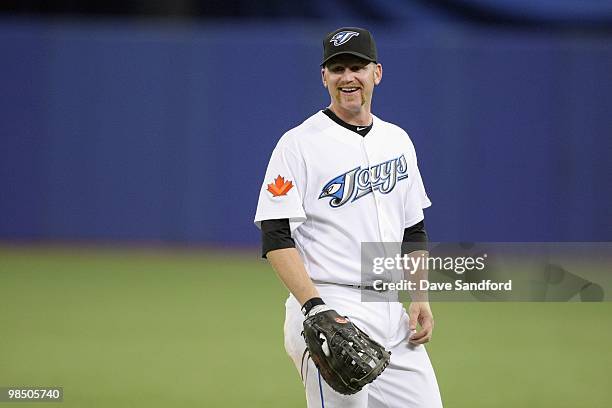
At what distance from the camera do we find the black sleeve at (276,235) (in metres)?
3.64

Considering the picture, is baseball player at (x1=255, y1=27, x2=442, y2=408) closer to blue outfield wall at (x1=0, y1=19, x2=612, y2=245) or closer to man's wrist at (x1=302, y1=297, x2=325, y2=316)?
man's wrist at (x1=302, y1=297, x2=325, y2=316)

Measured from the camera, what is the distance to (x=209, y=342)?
26.1 feet

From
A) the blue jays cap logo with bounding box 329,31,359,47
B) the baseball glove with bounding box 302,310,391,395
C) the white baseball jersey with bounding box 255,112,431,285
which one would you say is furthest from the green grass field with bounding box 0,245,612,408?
the blue jays cap logo with bounding box 329,31,359,47

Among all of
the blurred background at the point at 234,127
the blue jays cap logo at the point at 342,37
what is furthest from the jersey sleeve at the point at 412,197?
the blurred background at the point at 234,127

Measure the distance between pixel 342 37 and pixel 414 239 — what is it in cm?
97

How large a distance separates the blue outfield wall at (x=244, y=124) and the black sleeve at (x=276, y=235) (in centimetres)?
964

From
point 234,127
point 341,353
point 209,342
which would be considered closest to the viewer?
point 341,353

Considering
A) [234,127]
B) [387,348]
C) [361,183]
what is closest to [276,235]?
[361,183]

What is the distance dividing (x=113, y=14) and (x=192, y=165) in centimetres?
707

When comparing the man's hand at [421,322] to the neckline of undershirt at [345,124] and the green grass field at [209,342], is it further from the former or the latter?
the green grass field at [209,342]

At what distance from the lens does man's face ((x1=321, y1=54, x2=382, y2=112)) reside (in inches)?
150

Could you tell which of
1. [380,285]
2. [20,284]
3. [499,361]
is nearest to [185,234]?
[20,284]

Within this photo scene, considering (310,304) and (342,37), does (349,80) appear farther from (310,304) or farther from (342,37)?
(310,304)

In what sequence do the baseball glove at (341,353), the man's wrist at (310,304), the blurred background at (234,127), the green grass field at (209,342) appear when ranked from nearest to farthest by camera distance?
the baseball glove at (341,353), the man's wrist at (310,304), the green grass field at (209,342), the blurred background at (234,127)
